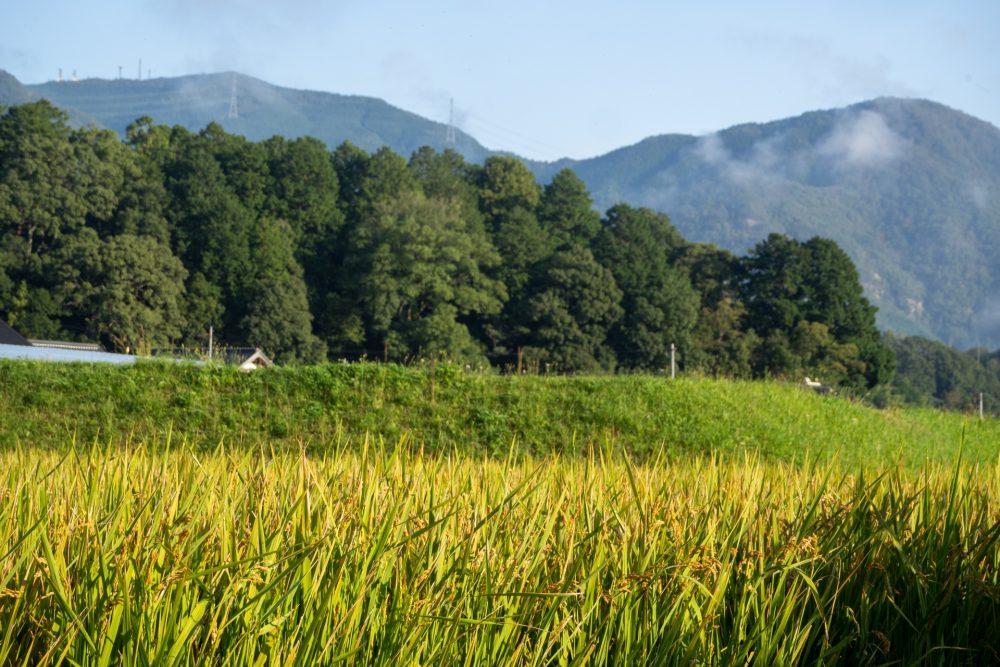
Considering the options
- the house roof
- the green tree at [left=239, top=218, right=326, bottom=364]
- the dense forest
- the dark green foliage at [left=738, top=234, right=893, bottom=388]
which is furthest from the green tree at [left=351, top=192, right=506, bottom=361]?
the house roof

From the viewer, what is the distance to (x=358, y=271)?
41812 millimetres

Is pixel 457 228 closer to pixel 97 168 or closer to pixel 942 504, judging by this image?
pixel 97 168

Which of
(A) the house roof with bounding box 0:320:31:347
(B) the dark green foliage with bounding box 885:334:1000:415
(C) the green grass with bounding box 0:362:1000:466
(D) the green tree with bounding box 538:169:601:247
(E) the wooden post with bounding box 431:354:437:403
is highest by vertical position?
(D) the green tree with bounding box 538:169:601:247

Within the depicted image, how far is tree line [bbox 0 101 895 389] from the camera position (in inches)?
1430

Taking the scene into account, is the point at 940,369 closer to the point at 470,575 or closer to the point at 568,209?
the point at 568,209

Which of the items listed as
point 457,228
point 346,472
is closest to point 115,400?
point 346,472

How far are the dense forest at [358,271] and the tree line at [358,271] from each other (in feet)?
0.30

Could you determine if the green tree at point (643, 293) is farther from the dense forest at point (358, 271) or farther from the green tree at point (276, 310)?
the green tree at point (276, 310)

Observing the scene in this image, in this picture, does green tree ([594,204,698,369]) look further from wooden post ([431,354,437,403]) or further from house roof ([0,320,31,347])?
wooden post ([431,354,437,403])

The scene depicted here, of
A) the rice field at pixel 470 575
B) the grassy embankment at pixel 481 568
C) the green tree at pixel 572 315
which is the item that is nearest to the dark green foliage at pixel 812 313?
the green tree at pixel 572 315

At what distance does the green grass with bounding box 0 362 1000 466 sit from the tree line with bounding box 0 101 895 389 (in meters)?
21.0

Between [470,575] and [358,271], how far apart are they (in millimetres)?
39775

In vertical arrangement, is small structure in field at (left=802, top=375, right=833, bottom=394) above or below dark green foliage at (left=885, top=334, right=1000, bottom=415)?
above

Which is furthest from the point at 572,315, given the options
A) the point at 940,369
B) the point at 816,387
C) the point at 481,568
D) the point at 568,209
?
the point at 940,369
